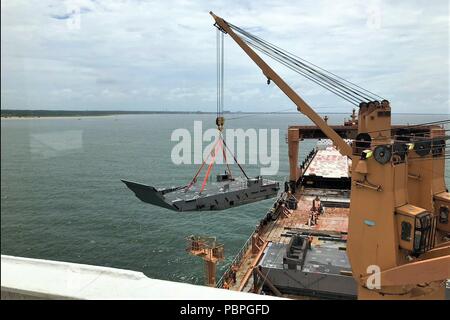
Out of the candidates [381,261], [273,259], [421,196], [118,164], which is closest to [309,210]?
[273,259]

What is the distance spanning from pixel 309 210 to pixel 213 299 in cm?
2352

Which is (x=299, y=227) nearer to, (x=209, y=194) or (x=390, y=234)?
(x=209, y=194)

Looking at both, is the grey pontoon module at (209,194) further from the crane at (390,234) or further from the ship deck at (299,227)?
the crane at (390,234)

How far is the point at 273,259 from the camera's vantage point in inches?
578

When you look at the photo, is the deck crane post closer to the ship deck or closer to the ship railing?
the ship railing

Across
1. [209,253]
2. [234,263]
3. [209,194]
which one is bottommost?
[234,263]

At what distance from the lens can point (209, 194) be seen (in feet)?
72.6

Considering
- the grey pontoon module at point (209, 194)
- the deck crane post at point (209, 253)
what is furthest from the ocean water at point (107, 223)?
the deck crane post at point (209, 253)

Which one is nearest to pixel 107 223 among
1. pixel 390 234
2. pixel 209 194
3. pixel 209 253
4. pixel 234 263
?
pixel 209 194

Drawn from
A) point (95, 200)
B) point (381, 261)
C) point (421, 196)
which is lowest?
point (95, 200)

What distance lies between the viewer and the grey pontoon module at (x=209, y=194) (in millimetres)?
19688

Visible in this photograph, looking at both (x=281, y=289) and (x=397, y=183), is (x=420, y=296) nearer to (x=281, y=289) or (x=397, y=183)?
(x=397, y=183)

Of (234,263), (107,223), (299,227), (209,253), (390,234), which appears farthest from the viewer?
(107,223)

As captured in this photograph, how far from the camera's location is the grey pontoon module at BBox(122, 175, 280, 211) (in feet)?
64.6
